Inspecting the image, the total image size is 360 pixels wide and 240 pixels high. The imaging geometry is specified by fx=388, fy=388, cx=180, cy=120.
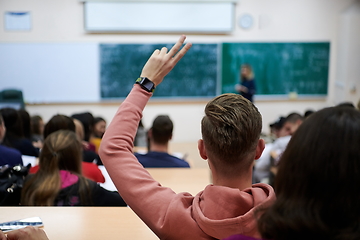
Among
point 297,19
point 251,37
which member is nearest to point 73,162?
point 251,37

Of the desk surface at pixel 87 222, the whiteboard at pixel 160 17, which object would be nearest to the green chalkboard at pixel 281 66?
the whiteboard at pixel 160 17

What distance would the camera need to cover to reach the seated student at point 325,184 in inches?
26.3

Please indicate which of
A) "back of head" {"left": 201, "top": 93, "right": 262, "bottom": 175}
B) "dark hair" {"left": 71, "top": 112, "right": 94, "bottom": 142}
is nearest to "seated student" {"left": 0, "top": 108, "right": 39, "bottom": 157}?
"dark hair" {"left": 71, "top": 112, "right": 94, "bottom": 142}

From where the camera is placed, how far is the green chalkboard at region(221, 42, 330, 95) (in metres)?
7.00

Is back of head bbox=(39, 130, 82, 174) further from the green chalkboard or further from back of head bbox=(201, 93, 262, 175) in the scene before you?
the green chalkboard

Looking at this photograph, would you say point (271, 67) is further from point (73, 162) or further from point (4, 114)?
point (73, 162)

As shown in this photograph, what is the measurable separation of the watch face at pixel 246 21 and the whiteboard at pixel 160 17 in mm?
188

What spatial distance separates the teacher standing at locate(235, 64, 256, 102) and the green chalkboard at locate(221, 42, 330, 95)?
0.52ft

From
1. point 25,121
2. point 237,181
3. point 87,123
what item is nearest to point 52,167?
point 237,181

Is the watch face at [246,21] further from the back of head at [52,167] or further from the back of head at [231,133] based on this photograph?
the back of head at [231,133]

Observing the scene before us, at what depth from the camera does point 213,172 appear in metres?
1.14

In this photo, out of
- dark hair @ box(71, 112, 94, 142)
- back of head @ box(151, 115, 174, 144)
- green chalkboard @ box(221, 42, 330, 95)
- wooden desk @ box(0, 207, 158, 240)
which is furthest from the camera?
green chalkboard @ box(221, 42, 330, 95)

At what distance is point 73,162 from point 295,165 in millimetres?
1739

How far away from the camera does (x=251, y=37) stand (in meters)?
6.97
